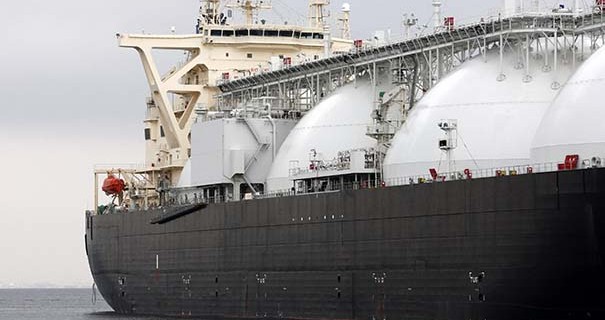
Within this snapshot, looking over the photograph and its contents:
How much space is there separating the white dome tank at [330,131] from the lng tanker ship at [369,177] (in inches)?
3.1

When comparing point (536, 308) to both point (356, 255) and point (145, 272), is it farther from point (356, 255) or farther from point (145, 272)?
point (145, 272)

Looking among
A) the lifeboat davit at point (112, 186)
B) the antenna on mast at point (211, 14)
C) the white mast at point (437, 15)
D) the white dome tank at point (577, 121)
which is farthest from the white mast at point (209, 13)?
the white dome tank at point (577, 121)

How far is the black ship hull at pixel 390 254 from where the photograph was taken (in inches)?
1881

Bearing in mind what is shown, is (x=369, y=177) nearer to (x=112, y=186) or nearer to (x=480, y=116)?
(x=480, y=116)

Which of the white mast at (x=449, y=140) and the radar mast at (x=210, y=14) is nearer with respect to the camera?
the white mast at (x=449, y=140)

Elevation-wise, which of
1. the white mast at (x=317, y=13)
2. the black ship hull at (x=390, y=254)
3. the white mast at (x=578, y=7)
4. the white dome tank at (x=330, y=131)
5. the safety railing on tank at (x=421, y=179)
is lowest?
the black ship hull at (x=390, y=254)

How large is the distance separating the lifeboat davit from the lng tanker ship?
0.85 ft

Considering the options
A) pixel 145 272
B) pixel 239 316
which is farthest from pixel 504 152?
pixel 145 272

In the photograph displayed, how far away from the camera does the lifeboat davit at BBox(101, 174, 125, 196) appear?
81.8 m

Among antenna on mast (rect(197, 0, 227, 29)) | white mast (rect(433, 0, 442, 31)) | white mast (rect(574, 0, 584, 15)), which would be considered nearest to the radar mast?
antenna on mast (rect(197, 0, 227, 29))

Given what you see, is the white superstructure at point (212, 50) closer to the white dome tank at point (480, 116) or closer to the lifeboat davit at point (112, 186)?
the lifeboat davit at point (112, 186)

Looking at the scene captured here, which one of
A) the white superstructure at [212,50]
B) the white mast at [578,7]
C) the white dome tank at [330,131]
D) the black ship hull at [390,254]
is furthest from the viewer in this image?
the white superstructure at [212,50]

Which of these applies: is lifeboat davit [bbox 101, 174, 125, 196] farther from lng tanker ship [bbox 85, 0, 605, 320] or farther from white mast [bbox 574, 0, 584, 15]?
white mast [bbox 574, 0, 584, 15]

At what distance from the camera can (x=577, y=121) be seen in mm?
48531
